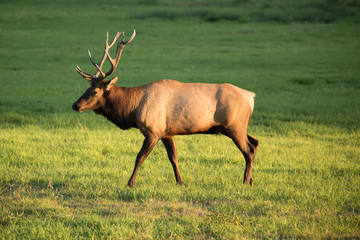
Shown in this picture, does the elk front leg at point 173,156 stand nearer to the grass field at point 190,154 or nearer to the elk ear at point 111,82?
the grass field at point 190,154

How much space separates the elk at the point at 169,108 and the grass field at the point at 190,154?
0.73 meters

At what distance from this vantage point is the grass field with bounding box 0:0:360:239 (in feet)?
18.2

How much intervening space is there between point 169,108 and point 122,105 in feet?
→ 2.36

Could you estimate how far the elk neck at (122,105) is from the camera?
7.11 meters

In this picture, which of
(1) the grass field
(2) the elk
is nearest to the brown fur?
(2) the elk

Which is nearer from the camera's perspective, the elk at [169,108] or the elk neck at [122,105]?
the elk at [169,108]

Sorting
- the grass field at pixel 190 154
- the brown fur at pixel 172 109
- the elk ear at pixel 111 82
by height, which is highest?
the elk ear at pixel 111 82

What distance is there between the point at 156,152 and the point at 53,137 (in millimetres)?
2293

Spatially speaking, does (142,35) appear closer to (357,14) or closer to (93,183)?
(357,14)

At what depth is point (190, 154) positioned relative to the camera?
8.97 meters

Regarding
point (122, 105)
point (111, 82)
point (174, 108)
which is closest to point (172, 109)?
point (174, 108)

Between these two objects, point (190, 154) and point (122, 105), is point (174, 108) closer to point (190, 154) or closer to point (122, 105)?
point (122, 105)

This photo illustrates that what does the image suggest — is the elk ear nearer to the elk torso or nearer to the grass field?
the elk torso

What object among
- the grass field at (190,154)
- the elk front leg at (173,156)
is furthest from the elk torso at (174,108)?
the grass field at (190,154)
